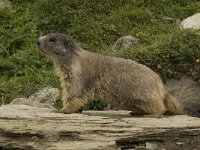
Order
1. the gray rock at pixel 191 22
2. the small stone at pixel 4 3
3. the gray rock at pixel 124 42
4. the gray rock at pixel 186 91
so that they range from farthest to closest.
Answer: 1. the small stone at pixel 4 3
2. the gray rock at pixel 191 22
3. the gray rock at pixel 124 42
4. the gray rock at pixel 186 91

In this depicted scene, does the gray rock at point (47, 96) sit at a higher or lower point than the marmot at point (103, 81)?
lower

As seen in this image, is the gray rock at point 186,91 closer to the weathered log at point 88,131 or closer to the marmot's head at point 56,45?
the weathered log at point 88,131

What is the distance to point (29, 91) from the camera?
12672 millimetres

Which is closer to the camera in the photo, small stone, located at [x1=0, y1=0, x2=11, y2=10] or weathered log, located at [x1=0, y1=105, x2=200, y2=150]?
weathered log, located at [x1=0, y1=105, x2=200, y2=150]

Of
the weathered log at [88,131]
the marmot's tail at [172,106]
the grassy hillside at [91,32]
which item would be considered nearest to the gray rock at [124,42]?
the grassy hillside at [91,32]

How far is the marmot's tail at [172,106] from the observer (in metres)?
9.84

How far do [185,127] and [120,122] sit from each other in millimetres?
939

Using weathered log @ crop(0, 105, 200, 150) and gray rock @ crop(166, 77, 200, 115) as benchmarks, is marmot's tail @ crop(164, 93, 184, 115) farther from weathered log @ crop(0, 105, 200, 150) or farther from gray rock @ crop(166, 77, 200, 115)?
gray rock @ crop(166, 77, 200, 115)

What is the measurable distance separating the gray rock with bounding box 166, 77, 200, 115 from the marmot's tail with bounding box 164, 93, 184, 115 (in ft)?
6.49

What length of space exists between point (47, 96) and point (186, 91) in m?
2.69

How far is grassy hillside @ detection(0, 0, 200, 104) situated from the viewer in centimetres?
1265

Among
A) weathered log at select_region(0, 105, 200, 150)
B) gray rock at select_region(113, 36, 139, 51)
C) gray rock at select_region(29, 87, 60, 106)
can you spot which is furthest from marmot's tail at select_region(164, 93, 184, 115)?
gray rock at select_region(113, 36, 139, 51)

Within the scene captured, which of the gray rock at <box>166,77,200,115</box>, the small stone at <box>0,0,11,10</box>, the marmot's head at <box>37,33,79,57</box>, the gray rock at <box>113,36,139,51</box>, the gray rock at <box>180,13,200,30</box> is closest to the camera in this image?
the marmot's head at <box>37,33,79,57</box>

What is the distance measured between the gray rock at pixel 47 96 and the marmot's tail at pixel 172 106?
2.98 m
